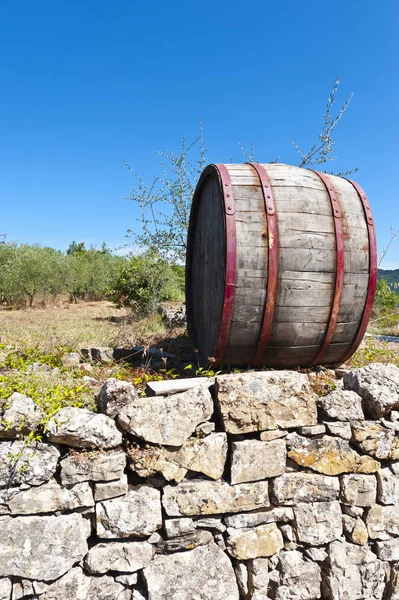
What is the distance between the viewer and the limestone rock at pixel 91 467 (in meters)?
2.40

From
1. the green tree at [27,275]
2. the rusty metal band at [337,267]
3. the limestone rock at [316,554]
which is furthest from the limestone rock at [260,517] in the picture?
the green tree at [27,275]

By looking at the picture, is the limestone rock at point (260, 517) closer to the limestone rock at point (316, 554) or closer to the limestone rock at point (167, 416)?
the limestone rock at point (316, 554)

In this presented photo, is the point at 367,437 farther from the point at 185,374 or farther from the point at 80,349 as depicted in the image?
the point at 80,349

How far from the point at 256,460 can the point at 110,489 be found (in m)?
1.00

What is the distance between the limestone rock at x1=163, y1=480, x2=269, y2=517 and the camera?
2604 millimetres

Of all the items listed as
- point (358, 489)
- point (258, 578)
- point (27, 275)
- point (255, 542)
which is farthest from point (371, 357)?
point (27, 275)

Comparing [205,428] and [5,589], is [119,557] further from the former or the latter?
[205,428]

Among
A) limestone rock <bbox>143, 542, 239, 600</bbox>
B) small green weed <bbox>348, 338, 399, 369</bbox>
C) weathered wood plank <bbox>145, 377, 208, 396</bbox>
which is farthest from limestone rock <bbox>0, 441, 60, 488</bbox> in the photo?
small green weed <bbox>348, 338, 399, 369</bbox>

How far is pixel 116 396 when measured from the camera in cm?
261

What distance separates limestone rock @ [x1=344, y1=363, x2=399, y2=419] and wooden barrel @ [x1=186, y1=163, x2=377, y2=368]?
31 cm

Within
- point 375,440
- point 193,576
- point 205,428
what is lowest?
point 193,576

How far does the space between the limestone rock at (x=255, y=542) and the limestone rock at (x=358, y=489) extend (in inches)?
22.6

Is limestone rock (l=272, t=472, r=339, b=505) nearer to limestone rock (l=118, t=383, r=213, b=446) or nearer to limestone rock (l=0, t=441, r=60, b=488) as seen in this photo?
limestone rock (l=118, t=383, r=213, b=446)

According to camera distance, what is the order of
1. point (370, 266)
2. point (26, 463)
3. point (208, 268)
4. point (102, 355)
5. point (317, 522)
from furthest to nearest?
point (102, 355) < point (208, 268) < point (370, 266) < point (317, 522) < point (26, 463)
